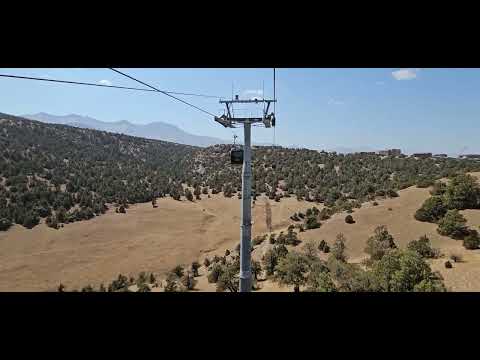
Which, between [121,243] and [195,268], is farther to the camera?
[121,243]

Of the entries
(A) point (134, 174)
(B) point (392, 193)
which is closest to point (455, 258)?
(B) point (392, 193)

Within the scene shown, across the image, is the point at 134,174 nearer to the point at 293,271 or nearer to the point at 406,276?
the point at 293,271

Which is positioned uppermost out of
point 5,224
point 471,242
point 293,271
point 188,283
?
point 471,242

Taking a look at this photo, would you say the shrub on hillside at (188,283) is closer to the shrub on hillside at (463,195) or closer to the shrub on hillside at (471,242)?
the shrub on hillside at (471,242)

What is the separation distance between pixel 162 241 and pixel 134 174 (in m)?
25.6

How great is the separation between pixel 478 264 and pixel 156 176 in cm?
4363

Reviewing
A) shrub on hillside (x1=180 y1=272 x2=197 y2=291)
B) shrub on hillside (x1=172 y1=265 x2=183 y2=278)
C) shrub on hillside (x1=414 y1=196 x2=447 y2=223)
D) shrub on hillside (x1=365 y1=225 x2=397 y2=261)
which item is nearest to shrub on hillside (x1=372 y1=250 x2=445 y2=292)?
shrub on hillside (x1=365 y1=225 x2=397 y2=261)

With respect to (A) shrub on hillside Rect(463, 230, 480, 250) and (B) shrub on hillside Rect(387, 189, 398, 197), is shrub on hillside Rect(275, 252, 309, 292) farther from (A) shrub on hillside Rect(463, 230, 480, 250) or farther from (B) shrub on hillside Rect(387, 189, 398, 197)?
(B) shrub on hillside Rect(387, 189, 398, 197)

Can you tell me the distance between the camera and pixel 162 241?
28.2 m

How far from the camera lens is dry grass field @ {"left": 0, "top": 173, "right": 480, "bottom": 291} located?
1967cm

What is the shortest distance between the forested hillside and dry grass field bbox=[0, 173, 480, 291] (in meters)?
A: 2.59

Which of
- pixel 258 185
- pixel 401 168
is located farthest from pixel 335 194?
pixel 401 168

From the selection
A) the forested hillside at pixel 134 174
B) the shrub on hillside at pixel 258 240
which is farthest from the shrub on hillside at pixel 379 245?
the forested hillside at pixel 134 174
